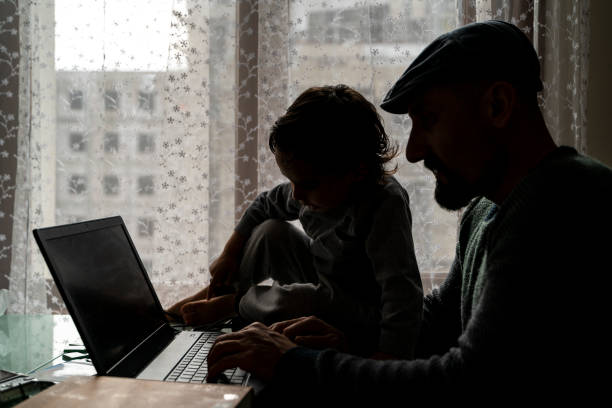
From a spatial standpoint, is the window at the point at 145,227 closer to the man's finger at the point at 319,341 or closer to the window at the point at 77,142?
the window at the point at 77,142

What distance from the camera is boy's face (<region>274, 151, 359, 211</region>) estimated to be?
1.12m

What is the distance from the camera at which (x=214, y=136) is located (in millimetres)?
1992

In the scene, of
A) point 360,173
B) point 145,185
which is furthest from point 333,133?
point 145,185

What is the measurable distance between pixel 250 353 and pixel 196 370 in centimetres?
16

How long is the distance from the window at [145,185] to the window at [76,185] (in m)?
0.23

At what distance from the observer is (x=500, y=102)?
761mm

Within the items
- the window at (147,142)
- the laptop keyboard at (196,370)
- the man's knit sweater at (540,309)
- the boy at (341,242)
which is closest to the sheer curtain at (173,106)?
the window at (147,142)

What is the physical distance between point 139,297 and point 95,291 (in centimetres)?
20

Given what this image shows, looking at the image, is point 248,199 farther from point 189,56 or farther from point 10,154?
point 10,154

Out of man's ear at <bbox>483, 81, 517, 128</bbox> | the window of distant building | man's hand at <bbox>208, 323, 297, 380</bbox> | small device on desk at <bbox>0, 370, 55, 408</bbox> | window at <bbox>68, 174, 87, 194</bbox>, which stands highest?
man's ear at <bbox>483, 81, 517, 128</bbox>

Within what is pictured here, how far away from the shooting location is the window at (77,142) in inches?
81.2

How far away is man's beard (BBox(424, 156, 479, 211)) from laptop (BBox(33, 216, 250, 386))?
468 millimetres

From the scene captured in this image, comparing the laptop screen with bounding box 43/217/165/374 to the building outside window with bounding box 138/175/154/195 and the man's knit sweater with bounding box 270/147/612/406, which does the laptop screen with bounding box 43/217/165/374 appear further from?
the building outside window with bounding box 138/175/154/195

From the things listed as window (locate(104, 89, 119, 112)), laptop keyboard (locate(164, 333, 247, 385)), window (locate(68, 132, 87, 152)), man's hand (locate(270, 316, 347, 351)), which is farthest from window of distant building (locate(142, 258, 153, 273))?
man's hand (locate(270, 316, 347, 351))
